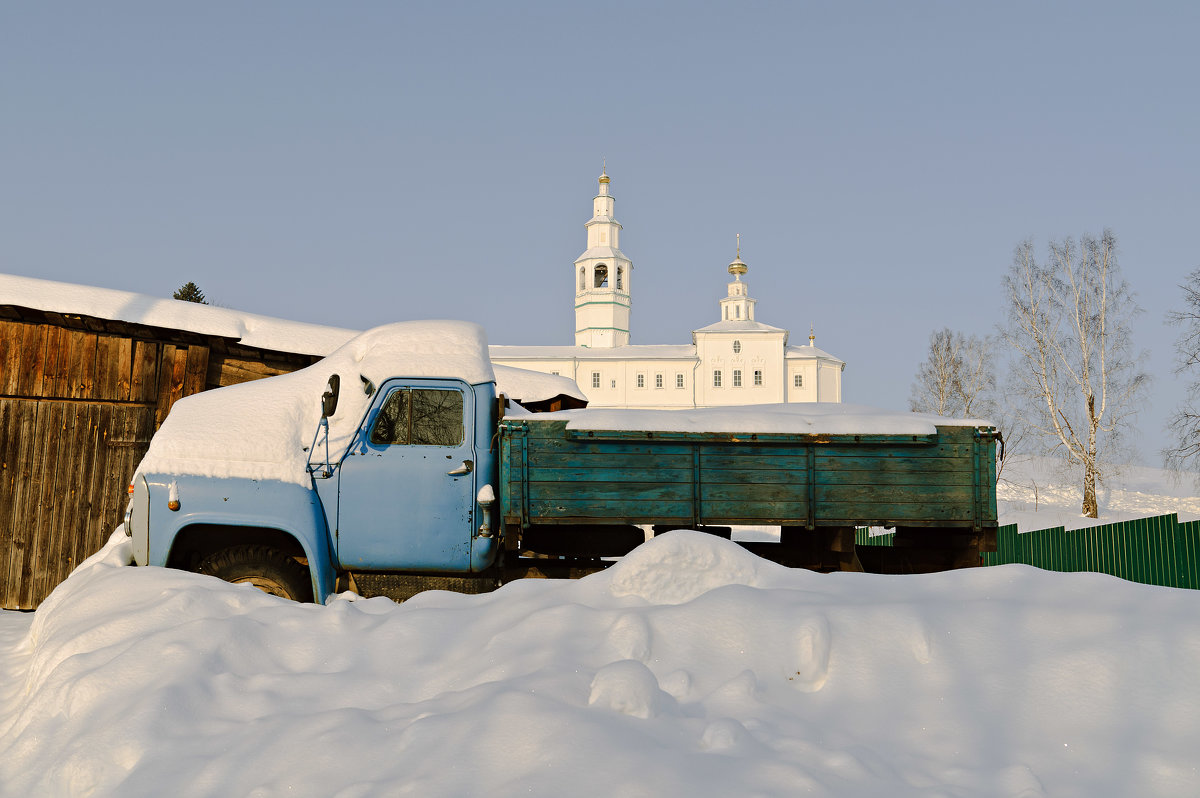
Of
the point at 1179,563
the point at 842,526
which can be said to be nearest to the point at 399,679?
the point at 842,526

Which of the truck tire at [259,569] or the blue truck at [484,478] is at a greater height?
the blue truck at [484,478]

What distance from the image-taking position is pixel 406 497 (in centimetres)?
654

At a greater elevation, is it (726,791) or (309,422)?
(309,422)

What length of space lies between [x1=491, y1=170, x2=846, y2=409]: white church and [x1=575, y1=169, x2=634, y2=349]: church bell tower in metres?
0.09

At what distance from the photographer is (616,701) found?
3727 millimetres

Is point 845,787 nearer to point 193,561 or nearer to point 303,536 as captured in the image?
point 303,536

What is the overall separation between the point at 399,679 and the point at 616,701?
1308 mm

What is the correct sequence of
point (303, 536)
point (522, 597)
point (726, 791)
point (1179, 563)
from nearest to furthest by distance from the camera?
1. point (726, 791)
2. point (522, 597)
3. point (303, 536)
4. point (1179, 563)

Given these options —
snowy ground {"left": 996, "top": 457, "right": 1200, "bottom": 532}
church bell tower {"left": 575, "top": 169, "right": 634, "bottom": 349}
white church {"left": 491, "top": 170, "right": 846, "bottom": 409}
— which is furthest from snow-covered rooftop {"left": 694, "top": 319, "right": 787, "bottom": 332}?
snowy ground {"left": 996, "top": 457, "right": 1200, "bottom": 532}

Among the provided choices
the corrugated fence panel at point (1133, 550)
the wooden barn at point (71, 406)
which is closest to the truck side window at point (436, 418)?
the wooden barn at point (71, 406)

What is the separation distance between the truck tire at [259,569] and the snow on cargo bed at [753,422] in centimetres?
233

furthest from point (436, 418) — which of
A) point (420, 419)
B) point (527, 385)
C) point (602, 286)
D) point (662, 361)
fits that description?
point (602, 286)

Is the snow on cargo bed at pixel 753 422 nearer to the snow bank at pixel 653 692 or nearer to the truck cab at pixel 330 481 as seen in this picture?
the truck cab at pixel 330 481

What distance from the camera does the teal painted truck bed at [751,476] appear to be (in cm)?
648
